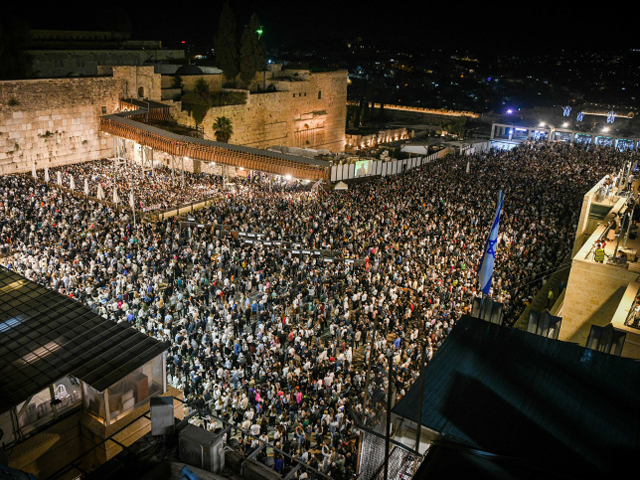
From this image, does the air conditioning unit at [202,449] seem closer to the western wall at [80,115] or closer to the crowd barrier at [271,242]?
the crowd barrier at [271,242]

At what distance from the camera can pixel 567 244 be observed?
19516 millimetres

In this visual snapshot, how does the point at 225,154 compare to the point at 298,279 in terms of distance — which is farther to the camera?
the point at 225,154

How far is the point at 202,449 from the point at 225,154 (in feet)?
71.1

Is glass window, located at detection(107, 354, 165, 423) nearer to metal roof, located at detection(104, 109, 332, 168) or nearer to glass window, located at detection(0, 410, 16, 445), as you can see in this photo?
glass window, located at detection(0, 410, 16, 445)

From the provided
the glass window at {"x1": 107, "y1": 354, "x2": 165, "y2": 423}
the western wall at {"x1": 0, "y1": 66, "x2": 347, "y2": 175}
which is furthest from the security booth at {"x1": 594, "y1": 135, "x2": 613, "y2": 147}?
the glass window at {"x1": 107, "y1": 354, "x2": 165, "y2": 423}

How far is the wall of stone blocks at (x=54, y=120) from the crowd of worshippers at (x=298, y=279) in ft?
12.1

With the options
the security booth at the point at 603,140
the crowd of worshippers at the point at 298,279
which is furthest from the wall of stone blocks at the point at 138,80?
the security booth at the point at 603,140

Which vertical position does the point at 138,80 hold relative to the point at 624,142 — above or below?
above

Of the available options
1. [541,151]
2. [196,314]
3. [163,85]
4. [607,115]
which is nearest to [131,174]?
[163,85]

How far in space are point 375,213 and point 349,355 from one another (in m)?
10.1

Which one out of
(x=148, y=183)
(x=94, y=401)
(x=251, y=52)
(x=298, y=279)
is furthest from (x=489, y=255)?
(x=251, y=52)

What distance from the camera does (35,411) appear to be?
5988mm

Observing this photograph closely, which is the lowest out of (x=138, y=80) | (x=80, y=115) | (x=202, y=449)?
(x=202, y=449)

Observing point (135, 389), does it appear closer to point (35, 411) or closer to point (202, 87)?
point (35, 411)
